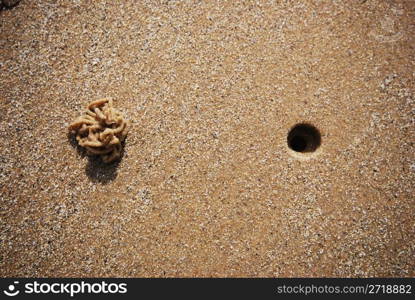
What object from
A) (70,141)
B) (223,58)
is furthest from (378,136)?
(70,141)

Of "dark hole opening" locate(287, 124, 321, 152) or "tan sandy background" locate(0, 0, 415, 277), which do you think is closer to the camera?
"tan sandy background" locate(0, 0, 415, 277)

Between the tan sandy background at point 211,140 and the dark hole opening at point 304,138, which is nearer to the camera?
the tan sandy background at point 211,140

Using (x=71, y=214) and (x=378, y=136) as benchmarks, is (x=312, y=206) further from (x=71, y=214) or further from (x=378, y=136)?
(x=71, y=214)

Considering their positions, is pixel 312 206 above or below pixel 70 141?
below
